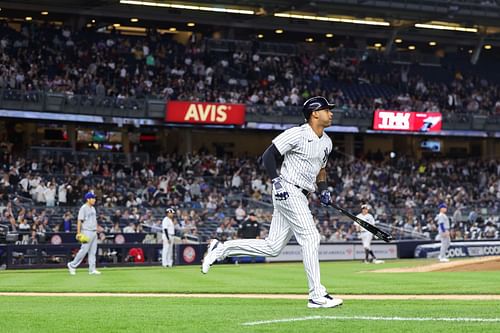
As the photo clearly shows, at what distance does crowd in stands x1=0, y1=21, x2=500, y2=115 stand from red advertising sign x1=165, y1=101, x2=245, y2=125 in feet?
2.96

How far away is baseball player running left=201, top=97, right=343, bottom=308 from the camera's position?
9461mm

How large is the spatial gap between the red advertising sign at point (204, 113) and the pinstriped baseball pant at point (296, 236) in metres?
30.1

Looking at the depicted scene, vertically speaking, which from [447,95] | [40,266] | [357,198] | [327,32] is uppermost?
[327,32]

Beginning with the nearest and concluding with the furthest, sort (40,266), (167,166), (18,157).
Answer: (40,266) → (18,157) → (167,166)

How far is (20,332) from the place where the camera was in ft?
25.0

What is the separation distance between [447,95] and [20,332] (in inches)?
1746

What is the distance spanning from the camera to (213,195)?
37.5m

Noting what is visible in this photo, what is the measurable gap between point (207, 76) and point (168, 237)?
1790cm

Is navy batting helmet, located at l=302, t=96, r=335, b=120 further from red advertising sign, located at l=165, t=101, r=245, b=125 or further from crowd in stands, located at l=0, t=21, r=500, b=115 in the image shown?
red advertising sign, located at l=165, t=101, r=245, b=125

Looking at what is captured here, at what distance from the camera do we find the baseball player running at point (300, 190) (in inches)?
372

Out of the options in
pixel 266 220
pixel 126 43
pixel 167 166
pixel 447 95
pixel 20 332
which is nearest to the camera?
pixel 20 332

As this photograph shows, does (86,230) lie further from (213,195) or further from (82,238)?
(213,195)

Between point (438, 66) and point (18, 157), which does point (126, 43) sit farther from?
point (438, 66)

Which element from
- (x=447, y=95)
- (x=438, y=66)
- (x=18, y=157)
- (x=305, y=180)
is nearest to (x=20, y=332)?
(x=305, y=180)
